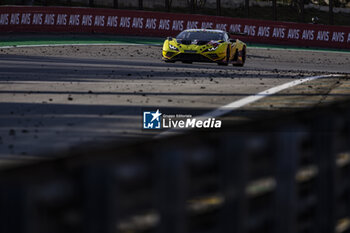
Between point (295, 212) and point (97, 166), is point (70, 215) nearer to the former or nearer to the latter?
point (97, 166)

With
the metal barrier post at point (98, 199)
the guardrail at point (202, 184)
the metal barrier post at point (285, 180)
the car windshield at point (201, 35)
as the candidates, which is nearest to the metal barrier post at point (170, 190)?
the guardrail at point (202, 184)

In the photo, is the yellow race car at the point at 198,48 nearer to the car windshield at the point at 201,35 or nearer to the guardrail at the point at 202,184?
the car windshield at the point at 201,35

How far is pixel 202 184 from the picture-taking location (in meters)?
2.60

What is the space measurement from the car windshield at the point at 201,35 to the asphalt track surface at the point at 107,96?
1.45 m

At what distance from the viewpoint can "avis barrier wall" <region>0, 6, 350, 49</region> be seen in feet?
154

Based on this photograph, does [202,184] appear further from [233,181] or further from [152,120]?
[152,120]

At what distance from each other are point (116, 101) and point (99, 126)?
3384mm

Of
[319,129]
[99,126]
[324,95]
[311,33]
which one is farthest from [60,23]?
[319,129]

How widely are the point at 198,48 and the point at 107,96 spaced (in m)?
11.8

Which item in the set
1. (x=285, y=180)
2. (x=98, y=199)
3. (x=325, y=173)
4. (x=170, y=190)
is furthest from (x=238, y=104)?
(x=98, y=199)

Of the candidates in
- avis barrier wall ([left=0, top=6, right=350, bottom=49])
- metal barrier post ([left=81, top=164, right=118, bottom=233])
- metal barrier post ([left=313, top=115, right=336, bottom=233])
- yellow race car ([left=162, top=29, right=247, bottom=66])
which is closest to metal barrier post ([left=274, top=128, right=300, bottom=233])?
metal barrier post ([left=313, top=115, right=336, bottom=233])

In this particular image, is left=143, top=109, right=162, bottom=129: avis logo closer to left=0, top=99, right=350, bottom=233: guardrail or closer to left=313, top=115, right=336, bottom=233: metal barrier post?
left=0, top=99, right=350, bottom=233: guardrail

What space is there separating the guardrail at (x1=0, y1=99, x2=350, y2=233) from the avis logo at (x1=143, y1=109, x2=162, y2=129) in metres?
7.20

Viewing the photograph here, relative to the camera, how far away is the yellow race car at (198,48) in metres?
26.6
